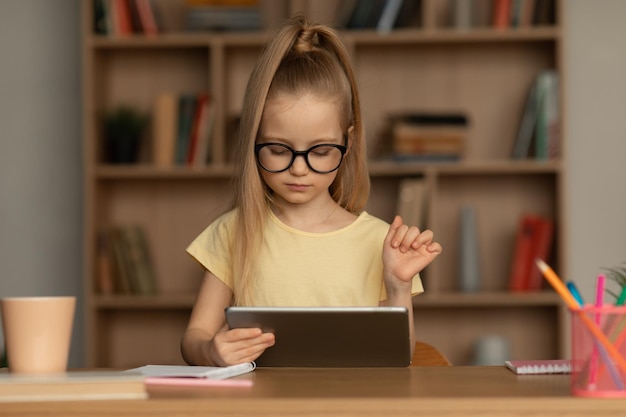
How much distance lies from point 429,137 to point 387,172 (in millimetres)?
199

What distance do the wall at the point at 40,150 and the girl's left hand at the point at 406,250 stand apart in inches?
107

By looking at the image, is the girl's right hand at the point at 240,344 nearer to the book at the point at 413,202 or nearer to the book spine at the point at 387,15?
the book at the point at 413,202

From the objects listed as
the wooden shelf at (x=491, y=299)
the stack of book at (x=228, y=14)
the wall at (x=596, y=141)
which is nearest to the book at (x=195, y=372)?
the wooden shelf at (x=491, y=299)

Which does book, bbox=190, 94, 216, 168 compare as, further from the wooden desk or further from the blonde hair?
the wooden desk

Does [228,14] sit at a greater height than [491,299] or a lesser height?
greater

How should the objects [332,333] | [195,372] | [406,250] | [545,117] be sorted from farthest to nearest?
1. [545,117]
2. [406,250]
3. [332,333]
4. [195,372]

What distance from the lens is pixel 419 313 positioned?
3.83 m

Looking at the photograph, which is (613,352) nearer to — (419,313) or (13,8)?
(419,313)

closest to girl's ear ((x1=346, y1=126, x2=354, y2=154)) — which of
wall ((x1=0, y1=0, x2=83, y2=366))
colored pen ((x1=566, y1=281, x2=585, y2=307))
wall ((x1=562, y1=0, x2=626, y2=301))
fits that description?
colored pen ((x1=566, y1=281, x2=585, y2=307))

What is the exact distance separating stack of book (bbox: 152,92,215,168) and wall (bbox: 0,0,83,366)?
484 mm

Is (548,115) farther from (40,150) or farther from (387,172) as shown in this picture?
(40,150)

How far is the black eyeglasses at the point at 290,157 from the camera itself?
1661mm

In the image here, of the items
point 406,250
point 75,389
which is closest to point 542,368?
point 406,250

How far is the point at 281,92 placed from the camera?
1705 millimetres
